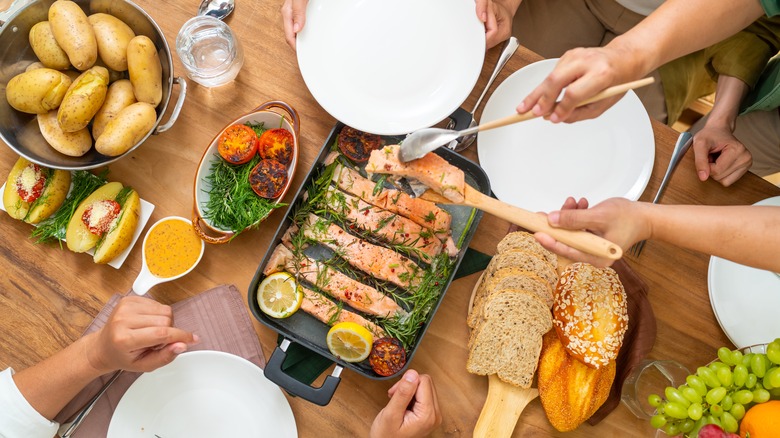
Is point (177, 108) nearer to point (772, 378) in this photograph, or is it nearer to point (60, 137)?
point (60, 137)

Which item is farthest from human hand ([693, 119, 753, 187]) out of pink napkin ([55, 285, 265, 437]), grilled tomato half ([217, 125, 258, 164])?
pink napkin ([55, 285, 265, 437])

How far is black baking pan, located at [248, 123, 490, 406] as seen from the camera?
150cm

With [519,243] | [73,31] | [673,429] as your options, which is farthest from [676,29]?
[73,31]

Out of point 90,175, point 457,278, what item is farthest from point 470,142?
point 90,175

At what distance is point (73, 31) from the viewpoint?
1.51m

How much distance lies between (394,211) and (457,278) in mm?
297

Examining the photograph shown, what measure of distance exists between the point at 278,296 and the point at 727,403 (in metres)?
1.22

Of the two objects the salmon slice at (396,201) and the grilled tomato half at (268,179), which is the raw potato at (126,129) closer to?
the grilled tomato half at (268,179)

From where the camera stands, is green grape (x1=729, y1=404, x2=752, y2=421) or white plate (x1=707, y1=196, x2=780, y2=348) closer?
green grape (x1=729, y1=404, x2=752, y2=421)

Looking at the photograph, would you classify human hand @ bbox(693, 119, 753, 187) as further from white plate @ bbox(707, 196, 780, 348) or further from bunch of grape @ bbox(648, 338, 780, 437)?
bunch of grape @ bbox(648, 338, 780, 437)

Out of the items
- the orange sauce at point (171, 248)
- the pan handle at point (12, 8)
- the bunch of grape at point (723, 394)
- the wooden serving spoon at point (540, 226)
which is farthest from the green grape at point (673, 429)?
the pan handle at point (12, 8)

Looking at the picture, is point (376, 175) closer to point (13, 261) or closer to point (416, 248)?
point (416, 248)

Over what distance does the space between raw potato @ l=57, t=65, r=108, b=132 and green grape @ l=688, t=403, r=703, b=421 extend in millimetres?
1752

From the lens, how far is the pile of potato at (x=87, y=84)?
151 cm
